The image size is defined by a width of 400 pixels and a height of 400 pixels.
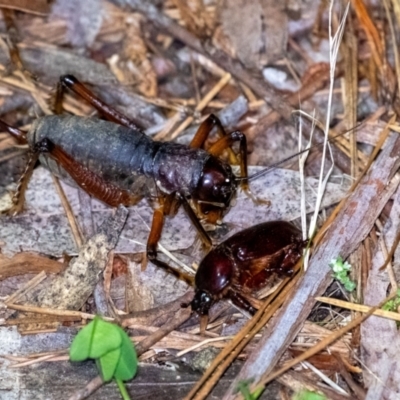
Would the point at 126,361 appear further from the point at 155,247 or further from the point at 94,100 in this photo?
the point at 94,100

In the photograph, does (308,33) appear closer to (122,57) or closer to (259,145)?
(259,145)

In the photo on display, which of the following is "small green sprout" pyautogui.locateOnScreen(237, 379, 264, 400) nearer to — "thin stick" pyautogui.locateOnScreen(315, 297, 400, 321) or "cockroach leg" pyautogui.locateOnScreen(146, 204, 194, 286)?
"thin stick" pyautogui.locateOnScreen(315, 297, 400, 321)

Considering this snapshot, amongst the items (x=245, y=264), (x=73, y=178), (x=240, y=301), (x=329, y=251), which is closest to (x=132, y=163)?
(x=73, y=178)

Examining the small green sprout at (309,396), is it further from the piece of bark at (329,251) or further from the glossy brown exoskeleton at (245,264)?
the glossy brown exoskeleton at (245,264)

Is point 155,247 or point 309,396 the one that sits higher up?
point 155,247

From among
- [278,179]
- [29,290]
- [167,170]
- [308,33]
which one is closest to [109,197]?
[167,170]
